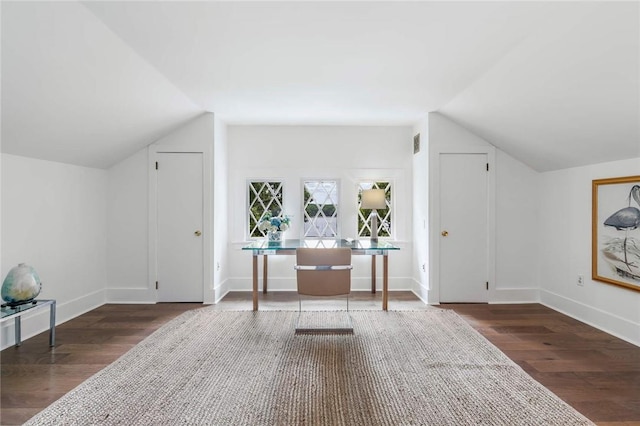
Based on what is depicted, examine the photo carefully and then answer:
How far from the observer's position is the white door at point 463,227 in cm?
450

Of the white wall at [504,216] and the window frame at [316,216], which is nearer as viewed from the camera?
the white wall at [504,216]

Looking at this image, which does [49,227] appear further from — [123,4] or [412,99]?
[412,99]

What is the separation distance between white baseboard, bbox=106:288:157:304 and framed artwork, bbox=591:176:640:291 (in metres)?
5.14

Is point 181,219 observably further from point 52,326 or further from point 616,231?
point 616,231

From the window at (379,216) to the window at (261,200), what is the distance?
1212mm

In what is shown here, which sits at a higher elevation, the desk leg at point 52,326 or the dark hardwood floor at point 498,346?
the desk leg at point 52,326

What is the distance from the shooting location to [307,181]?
5238 millimetres

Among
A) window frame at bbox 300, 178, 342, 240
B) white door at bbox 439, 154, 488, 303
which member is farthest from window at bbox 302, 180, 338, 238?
white door at bbox 439, 154, 488, 303

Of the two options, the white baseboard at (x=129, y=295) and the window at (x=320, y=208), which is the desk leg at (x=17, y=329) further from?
the window at (x=320, y=208)

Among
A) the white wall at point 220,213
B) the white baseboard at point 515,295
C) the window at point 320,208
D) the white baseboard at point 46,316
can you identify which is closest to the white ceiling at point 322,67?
the white wall at point 220,213

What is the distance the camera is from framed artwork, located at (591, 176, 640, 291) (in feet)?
10.6

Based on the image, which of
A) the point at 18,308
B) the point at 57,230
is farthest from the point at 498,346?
the point at 57,230

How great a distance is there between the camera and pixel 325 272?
3.45 meters

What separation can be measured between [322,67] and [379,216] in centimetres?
275
